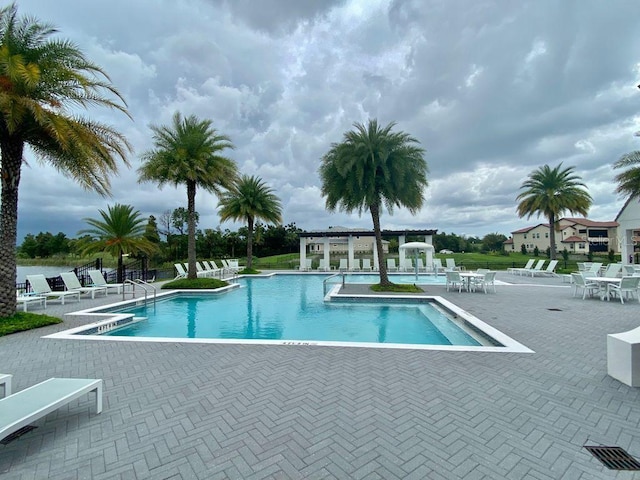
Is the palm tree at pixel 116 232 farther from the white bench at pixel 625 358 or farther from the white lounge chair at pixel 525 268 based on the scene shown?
the white lounge chair at pixel 525 268

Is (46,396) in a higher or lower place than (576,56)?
lower

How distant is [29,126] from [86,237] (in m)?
11.6

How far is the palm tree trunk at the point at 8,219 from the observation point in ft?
25.6

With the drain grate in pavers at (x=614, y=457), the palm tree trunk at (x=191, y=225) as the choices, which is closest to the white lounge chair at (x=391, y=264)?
the palm tree trunk at (x=191, y=225)

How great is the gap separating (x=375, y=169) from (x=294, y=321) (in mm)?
7760

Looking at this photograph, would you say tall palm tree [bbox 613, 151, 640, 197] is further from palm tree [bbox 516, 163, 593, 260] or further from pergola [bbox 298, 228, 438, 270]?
pergola [bbox 298, 228, 438, 270]

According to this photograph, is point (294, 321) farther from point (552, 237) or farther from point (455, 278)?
point (552, 237)

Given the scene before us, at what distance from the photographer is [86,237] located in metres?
17.5

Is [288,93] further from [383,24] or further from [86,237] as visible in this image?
[86,237]

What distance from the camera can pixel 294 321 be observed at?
33.2ft

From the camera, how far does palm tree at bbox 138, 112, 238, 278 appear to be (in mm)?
15539

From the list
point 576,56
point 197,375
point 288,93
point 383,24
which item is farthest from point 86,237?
point 576,56

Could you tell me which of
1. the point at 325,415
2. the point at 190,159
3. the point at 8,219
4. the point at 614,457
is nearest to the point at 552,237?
the point at 190,159

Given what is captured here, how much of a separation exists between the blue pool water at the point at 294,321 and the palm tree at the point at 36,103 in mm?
4074
